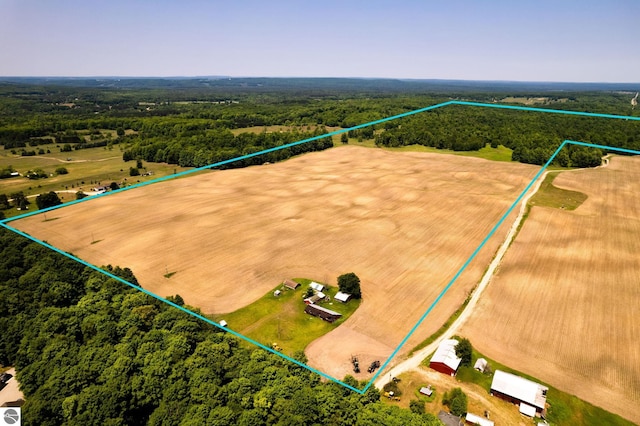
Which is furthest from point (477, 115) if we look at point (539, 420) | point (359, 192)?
point (539, 420)

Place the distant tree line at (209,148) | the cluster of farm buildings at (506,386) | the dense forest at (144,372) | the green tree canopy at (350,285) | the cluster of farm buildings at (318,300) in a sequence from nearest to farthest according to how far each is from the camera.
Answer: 1. the dense forest at (144,372)
2. the cluster of farm buildings at (506,386)
3. the cluster of farm buildings at (318,300)
4. the green tree canopy at (350,285)
5. the distant tree line at (209,148)

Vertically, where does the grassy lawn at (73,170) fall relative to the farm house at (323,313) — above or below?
above

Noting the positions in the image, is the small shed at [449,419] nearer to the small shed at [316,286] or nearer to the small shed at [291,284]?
the small shed at [316,286]

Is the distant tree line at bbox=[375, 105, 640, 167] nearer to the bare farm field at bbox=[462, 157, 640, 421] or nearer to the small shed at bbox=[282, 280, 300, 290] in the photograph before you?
the bare farm field at bbox=[462, 157, 640, 421]

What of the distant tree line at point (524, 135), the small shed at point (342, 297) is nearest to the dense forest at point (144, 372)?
the small shed at point (342, 297)

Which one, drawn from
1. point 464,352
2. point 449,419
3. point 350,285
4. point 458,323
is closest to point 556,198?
point 458,323

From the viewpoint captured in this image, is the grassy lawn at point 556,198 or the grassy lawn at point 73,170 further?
the grassy lawn at point 73,170

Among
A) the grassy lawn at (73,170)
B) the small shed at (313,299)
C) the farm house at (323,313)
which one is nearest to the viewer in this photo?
the farm house at (323,313)
